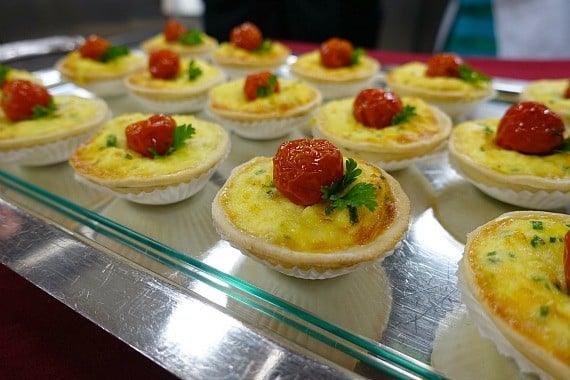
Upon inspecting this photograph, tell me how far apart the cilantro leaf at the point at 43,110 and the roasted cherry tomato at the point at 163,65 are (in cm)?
81

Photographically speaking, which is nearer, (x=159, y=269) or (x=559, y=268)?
(x=559, y=268)

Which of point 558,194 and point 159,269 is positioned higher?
point 558,194

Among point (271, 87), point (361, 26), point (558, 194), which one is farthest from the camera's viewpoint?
point (361, 26)

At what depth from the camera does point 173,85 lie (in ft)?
11.1

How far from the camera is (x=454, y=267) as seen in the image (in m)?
2.02

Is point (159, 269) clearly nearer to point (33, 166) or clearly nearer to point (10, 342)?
point (10, 342)

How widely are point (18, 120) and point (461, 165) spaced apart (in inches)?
101

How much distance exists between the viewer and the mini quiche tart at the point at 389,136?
8.10 ft

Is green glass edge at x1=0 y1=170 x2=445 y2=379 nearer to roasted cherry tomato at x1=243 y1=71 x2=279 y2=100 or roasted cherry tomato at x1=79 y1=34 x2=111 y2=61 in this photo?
roasted cherry tomato at x1=243 y1=71 x2=279 y2=100

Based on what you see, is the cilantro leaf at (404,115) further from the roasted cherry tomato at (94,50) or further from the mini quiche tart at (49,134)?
the roasted cherry tomato at (94,50)

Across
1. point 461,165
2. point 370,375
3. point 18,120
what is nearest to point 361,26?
point 461,165

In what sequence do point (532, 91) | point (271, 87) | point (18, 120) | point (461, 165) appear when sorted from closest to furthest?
point (461, 165) < point (18, 120) < point (271, 87) < point (532, 91)

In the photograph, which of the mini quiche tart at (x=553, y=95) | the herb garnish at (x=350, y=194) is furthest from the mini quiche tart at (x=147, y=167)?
the mini quiche tart at (x=553, y=95)

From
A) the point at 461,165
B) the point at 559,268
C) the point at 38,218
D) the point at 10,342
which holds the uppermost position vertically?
the point at 559,268
